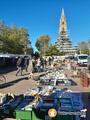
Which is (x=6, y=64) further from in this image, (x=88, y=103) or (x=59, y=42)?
(x=59, y=42)

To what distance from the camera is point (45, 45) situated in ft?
409

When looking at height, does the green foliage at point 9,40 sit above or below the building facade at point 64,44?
below

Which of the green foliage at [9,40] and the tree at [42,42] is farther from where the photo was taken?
the tree at [42,42]

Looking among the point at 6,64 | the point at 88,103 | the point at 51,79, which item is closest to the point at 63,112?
the point at 88,103

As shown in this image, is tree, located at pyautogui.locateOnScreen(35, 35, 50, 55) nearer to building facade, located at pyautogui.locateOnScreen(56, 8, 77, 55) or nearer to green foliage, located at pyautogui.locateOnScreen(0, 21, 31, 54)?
building facade, located at pyautogui.locateOnScreen(56, 8, 77, 55)

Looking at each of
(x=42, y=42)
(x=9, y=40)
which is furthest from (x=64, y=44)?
(x=9, y=40)

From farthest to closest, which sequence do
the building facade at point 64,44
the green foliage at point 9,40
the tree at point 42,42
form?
the building facade at point 64,44
the tree at point 42,42
the green foliage at point 9,40

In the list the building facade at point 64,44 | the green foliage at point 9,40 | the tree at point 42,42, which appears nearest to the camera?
the green foliage at point 9,40

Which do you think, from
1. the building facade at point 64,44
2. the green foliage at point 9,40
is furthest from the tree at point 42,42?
the green foliage at point 9,40

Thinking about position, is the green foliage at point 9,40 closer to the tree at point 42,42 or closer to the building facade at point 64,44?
the tree at point 42,42

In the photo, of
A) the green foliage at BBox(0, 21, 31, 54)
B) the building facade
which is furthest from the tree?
the green foliage at BBox(0, 21, 31, 54)

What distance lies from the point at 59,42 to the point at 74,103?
168 m

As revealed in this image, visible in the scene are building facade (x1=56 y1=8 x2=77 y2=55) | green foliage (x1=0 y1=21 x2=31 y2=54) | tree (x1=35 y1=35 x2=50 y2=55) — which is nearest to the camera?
green foliage (x1=0 y1=21 x2=31 y2=54)

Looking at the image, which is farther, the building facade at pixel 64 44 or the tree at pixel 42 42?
the building facade at pixel 64 44
